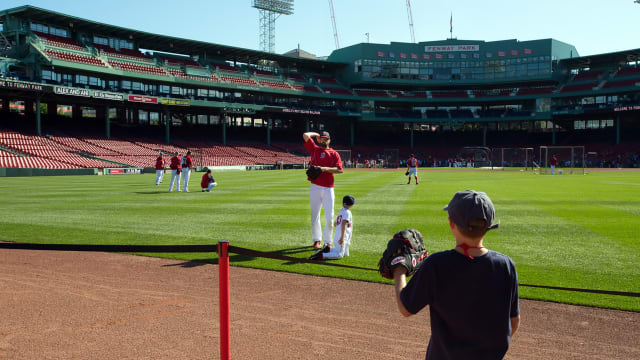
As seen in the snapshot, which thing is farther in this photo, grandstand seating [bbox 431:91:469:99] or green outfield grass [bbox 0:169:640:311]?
grandstand seating [bbox 431:91:469:99]

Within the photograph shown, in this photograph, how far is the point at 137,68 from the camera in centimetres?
5572

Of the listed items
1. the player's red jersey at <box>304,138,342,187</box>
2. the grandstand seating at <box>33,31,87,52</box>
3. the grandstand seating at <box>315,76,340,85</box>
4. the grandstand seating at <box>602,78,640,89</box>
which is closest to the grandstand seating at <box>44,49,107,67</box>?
the grandstand seating at <box>33,31,87,52</box>

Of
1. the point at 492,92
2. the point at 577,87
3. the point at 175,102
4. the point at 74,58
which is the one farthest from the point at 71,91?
the point at 577,87

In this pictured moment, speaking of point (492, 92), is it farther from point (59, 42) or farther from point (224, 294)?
point (224, 294)

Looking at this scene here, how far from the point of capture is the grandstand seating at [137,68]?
54219mm

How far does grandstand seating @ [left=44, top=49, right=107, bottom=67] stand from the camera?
48.1 metres

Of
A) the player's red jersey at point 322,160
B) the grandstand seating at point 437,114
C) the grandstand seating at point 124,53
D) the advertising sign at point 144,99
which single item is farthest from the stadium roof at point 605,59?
the player's red jersey at point 322,160

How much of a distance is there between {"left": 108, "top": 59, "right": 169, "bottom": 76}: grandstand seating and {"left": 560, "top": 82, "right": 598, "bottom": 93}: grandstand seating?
6293cm

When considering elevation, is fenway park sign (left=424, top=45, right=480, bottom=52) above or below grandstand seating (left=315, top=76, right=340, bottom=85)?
above

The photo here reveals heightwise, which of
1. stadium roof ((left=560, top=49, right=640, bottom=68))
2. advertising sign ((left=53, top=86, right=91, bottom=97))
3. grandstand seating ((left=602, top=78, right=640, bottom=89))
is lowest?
advertising sign ((left=53, top=86, right=91, bottom=97))

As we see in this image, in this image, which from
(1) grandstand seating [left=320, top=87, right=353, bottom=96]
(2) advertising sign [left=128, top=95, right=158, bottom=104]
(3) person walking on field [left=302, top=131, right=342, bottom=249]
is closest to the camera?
(3) person walking on field [left=302, top=131, right=342, bottom=249]

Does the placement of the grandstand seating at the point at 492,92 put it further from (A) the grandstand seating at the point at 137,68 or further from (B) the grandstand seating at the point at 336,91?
(A) the grandstand seating at the point at 137,68

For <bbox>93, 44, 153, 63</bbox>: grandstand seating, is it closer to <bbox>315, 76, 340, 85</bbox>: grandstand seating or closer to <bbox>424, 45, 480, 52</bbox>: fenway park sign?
<bbox>315, 76, 340, 85</bbox>: grandstand seating

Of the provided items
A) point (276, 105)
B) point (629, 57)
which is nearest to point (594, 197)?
point (276, 105)
